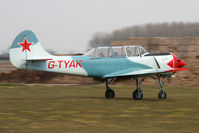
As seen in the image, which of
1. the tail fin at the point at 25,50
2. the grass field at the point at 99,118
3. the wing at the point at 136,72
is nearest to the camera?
the grass field at the point at 99,118

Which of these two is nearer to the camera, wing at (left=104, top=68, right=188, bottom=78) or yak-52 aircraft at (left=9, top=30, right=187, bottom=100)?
wing at (left=104, top=68, right=188, bottom=78)

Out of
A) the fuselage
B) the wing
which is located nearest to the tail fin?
the fuselage

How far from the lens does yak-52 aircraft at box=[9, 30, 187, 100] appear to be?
→ 17.8m

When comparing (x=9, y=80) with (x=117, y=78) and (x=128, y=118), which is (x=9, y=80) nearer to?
(x=117, y=78)

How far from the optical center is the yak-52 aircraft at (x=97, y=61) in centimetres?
1777

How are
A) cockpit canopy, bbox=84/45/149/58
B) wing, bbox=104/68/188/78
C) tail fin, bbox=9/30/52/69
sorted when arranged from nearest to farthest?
wing, bbox=104/68/188/78
tail fin, bbox=9/30/52/69
cockpit canopy, bbox=84/45/149/58

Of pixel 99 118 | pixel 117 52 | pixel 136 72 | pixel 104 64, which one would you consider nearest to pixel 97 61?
pixel 104 64

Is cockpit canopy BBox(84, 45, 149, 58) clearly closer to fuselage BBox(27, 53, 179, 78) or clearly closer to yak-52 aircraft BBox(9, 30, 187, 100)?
yak-52 aircraft BBox(9, 30, 187, 100)

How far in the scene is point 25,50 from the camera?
1783cm

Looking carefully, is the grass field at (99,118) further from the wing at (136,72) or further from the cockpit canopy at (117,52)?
the cockpit canopy at (117,52)

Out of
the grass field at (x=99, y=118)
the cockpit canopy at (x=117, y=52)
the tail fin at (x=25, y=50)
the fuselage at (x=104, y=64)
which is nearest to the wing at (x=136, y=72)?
the fuselage at (x=104, y=64)

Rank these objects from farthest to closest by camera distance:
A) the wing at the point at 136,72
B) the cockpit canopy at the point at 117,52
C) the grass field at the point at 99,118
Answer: the cockpit canopy at the point at 117,52 < the wing at the point at 136,72 < the grass field at the point at 99,118

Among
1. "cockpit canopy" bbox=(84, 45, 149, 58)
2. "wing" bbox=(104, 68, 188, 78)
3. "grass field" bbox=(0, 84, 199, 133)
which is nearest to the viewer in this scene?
"grass field" bbox=(0, 84, 199, 133)

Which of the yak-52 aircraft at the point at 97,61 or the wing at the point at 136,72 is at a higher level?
the yak-52 aircraft at the point at 97,61
